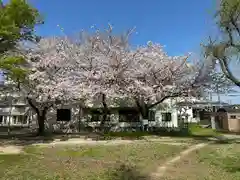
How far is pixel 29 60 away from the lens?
78.0 feet

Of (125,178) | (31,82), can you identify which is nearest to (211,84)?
(31,82)

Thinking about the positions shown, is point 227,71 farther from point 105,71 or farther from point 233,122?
point 233,122

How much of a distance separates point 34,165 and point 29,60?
48.8 ft

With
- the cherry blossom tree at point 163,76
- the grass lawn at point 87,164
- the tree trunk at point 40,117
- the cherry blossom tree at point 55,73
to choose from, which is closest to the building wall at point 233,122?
the cherry blossom tree at point 163,76

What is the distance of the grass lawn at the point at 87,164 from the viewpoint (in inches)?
370

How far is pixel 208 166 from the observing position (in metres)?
12.1

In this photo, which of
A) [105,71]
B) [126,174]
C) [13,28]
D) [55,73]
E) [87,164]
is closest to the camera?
[126,174]

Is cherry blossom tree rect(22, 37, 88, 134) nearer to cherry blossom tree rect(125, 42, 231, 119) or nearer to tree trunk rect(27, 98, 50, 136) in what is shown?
tree trunk rect(27, 98, 50, 136)

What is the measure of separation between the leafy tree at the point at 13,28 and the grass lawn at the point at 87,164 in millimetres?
5082

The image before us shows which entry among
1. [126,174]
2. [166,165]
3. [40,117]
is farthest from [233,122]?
[126,174]

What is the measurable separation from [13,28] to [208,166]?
13702mm

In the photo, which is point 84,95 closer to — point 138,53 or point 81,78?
point 81,78

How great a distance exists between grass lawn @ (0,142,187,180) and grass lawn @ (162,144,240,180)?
1.04m

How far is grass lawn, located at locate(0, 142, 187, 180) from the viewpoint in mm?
9398
